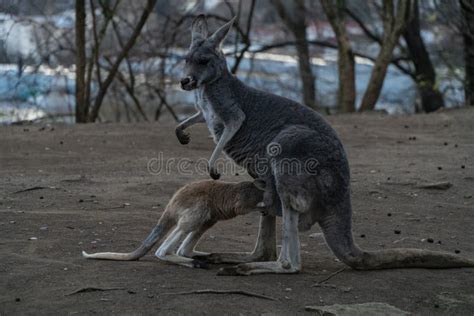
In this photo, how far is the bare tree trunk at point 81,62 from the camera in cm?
1273

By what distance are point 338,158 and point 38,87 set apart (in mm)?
10489

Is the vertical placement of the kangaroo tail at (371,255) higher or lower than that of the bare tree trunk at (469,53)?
lower

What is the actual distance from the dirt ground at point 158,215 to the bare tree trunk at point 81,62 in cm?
161

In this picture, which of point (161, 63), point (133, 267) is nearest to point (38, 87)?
point (161, 63)

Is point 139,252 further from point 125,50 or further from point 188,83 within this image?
point 125,50

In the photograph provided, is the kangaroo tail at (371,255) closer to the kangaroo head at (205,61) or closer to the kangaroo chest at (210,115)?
the kangaroo chest at (210,115)

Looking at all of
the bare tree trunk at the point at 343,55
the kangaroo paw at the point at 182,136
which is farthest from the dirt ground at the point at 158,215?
the bare tree trunk at the point at 343,55

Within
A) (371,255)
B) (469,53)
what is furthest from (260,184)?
(469,53)

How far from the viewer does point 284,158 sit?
5250 millimetres

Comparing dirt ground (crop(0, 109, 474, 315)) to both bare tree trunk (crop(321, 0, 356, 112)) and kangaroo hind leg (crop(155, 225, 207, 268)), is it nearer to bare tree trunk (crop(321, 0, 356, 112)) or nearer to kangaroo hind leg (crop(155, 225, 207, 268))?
kangaroo hind leg (crop(155, 225, 207, 268))

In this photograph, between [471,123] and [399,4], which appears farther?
[399,4]

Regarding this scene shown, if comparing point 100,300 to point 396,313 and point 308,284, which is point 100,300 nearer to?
point 308,284

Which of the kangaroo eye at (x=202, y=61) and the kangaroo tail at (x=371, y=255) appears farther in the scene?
the kangaroo eye at (x=202, y=61)

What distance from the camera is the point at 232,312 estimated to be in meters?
4.43
